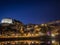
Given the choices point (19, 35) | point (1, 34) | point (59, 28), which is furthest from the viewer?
point (19, 35)

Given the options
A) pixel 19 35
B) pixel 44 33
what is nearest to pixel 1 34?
pixel 19 35

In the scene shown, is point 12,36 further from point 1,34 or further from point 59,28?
point 59,28

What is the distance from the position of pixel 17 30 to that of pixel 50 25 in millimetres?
1525

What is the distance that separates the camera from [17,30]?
651 centimetres

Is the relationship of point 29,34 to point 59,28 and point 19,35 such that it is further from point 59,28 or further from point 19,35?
point 59,28

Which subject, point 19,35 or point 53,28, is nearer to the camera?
point 53,28

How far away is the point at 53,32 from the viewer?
5668mm

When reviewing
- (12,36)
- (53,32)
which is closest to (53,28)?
(53,32)

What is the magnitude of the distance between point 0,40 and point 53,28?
164 cm

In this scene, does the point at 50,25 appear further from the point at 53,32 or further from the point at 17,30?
the point at 17,30

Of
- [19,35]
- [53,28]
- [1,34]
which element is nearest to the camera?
[53,28]

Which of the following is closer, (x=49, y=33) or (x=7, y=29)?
(x=49, y=33)

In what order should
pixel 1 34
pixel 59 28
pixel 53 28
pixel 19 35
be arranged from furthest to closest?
pixel 19 35
pixel 1 34
pixel 53 28
pixel 59 28

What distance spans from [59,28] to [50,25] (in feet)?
0.75
